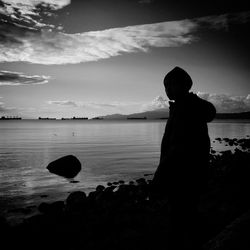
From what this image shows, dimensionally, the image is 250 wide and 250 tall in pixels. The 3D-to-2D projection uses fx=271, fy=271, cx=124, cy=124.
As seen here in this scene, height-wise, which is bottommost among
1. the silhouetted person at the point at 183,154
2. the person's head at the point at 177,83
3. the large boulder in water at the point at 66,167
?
the large boulder in water at the point at 66,167

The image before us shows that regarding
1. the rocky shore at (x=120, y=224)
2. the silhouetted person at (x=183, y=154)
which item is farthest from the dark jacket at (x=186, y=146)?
the rocky shore at (x=120, y=224)

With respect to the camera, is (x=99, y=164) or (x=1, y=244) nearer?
(x=1, y=244)

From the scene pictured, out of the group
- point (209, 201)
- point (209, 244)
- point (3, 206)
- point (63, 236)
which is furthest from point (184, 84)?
point (3, 206)

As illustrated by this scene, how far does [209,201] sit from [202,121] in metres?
8.47

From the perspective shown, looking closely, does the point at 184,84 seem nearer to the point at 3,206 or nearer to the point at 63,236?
the point at 63,236

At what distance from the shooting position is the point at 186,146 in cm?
359

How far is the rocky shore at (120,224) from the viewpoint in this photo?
7215mm

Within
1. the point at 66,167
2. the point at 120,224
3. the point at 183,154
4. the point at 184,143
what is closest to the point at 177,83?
the point at 184,143

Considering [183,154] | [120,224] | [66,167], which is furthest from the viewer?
[66,167]

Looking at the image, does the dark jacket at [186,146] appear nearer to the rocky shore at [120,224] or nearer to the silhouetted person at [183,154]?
the silhouetted person at [183,154]

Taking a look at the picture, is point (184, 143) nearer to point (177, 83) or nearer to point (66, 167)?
point (177, 83)

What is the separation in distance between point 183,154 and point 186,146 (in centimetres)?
11

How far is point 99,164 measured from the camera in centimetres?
2672

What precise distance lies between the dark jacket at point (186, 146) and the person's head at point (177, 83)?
126 millimetres
